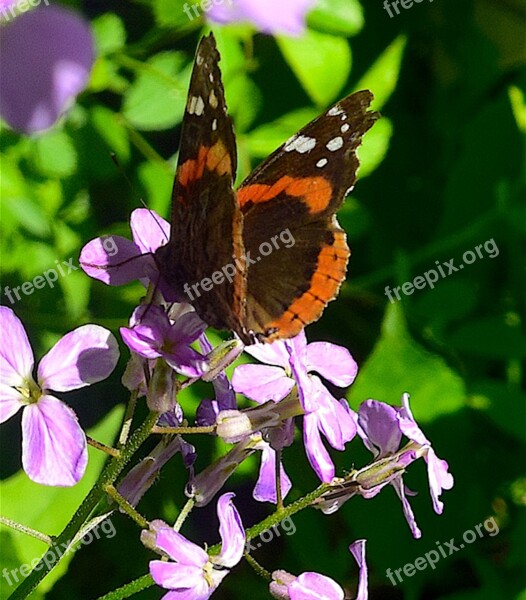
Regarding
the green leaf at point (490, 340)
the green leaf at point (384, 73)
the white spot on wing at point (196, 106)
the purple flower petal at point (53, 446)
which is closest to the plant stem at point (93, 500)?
the purple flower petal at point (53, 446)

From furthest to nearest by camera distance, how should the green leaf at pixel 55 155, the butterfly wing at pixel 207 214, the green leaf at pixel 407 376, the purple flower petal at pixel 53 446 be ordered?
1. the green leaf at pixel 407 376
2. the green leaf at pixel 55 155
3. the butterfly wing at pixel 207 214
4. the purple flower petal at pixel 53 446

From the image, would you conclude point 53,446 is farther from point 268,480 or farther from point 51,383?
point 268,480

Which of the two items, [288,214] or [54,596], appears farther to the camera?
[54,596]

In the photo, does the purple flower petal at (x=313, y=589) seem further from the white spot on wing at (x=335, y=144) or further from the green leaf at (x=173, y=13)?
the green leaf at (x=173, y=13)

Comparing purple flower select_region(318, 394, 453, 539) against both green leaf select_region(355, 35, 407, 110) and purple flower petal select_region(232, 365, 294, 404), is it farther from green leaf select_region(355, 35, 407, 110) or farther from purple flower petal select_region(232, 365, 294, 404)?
green leaf select_region(355, 35, 407, 110)

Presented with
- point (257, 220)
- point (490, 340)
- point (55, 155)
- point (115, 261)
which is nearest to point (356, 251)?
point (490, 340)

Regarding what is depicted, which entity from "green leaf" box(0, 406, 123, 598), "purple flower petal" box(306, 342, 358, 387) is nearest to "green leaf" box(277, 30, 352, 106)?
"green leaf" box(0, 406, 123, 598)

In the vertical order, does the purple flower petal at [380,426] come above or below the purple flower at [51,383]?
below

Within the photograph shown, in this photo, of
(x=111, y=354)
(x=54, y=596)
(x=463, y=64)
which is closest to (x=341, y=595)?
(x=111, y=354)

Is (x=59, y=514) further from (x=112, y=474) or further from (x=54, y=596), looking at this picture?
(x=112, y=474)
